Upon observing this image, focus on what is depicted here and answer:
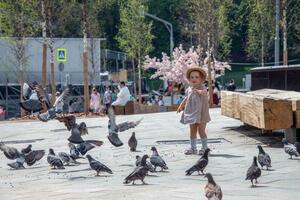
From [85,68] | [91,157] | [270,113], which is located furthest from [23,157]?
[85,68]

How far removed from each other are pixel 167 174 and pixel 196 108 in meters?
2.66

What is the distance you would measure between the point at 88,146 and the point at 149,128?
19.9 ft

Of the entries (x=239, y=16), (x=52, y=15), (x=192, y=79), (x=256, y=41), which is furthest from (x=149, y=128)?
(x=239, y=16)

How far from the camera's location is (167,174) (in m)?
10.4

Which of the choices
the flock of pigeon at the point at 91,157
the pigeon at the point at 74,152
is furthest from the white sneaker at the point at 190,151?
the pigeon at the point at 74,152

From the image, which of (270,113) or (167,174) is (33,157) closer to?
(167,174)

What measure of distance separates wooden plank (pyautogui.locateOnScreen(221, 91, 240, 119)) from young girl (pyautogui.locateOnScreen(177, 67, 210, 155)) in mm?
2222

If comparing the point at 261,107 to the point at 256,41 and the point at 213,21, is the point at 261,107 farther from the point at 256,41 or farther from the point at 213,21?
the point at 256,41

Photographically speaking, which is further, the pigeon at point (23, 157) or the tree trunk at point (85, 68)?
the tree trunk at point (85, 68)

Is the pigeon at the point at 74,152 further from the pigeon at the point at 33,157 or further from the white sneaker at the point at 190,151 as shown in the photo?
the white sneaker at the point at 190,151

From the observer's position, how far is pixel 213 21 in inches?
1407

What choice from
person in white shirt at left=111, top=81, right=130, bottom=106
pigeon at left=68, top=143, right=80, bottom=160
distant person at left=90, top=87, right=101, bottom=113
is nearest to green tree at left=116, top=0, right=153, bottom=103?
distant person at left=90, top=87, right=101, bottom=113

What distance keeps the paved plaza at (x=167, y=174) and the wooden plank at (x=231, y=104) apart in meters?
0.40

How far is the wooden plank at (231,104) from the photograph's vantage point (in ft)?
49.9
